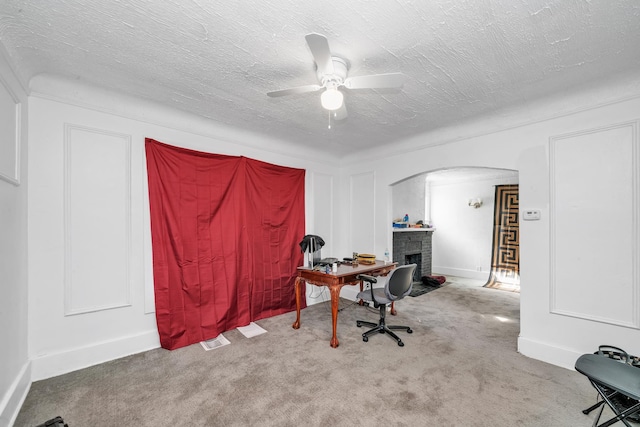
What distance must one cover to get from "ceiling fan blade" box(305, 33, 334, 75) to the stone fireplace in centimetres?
420

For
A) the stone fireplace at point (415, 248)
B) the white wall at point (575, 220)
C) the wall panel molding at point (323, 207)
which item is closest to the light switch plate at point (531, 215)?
the white wall at point (575, 220)

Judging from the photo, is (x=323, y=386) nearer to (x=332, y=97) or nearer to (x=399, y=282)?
(x=399, y=282)

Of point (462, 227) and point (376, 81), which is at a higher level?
point (376, 81)

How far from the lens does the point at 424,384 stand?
7.38 feet

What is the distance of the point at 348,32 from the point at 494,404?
113 inches

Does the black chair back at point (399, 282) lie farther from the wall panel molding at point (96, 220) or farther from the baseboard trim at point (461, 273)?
the baseboard trim at point (461, 273)

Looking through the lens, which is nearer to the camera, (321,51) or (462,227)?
(321,51)

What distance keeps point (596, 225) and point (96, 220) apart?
15.5 ft

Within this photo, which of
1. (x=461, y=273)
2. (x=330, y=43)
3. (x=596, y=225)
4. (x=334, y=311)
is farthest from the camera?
(x=461, y=273)

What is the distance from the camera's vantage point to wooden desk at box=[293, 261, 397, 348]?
3010mm

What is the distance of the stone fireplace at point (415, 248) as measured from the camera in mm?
5631

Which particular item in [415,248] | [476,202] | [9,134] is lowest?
[415,248]

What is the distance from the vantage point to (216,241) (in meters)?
3.24

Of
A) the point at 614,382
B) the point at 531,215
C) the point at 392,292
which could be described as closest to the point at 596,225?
the point at 531,215
